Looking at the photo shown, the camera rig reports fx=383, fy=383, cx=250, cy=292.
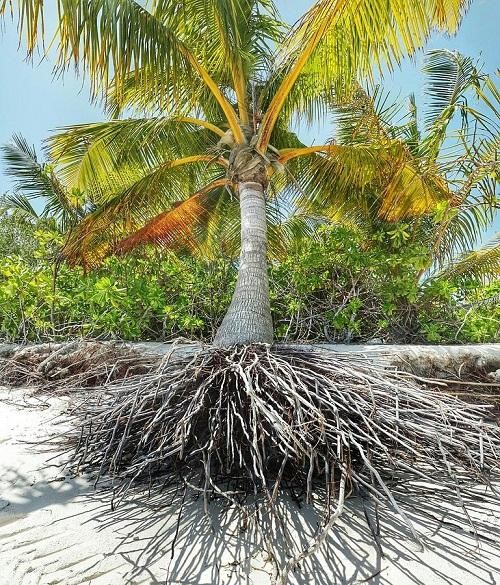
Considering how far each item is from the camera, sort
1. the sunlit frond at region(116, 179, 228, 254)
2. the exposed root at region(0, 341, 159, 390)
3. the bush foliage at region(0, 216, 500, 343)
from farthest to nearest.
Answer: the bush foliage at region(0, 216, 500, 343), the sunlit frond at region(116, 179, 228, 254), the exposed root at region(0, 341, 159, 390)

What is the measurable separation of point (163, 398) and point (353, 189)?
14.4 feet

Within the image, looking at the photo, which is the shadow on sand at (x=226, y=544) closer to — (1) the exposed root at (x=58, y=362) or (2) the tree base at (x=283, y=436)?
(2) the tree base at (x=283, y=436)

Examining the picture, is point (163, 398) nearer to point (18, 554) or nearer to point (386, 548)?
point (18, 554)

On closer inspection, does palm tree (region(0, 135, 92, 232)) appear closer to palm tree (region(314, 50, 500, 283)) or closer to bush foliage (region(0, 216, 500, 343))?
bush foliage (region(0, 216, 500, 343))

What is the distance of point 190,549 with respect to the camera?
138cm

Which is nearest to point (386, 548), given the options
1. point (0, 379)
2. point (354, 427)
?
point (354, 427)

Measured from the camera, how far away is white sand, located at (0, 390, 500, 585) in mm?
1256

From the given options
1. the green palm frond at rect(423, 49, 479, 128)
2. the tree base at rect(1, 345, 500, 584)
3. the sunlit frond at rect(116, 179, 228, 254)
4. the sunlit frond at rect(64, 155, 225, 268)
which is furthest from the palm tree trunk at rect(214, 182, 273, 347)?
the green palm frond at rect(423, 49, 479, 128)

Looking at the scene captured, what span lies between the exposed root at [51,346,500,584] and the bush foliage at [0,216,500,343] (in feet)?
8.99

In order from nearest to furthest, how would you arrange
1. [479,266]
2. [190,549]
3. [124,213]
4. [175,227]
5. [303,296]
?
[190,549] → [124,213] → [175,227] → [303,296] → [479,266]

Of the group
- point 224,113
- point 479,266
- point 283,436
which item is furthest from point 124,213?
point 479,266

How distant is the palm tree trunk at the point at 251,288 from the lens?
3.23 metres

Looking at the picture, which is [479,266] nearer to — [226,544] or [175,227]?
[175,227]

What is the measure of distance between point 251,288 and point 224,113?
2.72 m
